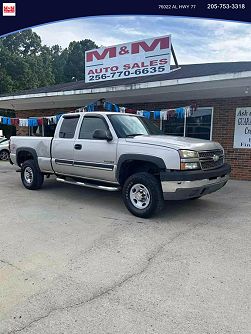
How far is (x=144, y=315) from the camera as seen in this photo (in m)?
2.75

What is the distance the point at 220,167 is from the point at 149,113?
4.44 m

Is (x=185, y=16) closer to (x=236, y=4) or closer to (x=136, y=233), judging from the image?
(x=236, y=4)

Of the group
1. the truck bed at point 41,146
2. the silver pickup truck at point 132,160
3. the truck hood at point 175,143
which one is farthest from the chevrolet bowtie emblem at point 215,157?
the truck bed at point 41,146

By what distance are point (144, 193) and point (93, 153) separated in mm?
1494

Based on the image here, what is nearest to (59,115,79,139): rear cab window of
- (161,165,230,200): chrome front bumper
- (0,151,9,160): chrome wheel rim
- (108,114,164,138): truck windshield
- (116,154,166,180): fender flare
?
(108,114,164,138): truck windshield

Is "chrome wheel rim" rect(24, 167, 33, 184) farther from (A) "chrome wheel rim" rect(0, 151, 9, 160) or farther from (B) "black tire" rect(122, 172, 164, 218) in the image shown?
(A) "chrome wheel rim" rect(0, 151, 9, 160)

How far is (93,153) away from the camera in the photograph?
638 centimetres

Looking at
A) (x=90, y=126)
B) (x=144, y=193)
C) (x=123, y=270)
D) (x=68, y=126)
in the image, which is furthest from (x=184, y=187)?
(x=68, y=126)

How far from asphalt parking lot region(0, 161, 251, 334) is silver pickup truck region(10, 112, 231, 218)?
55 centimetres

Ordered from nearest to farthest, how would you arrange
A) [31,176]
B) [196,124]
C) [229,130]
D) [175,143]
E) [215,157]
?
[175,143] < [215,157] < [31,176] < [229,130] < [196,124]

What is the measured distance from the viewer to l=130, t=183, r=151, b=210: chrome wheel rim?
557 centimetres

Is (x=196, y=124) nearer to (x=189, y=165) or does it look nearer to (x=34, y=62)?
(x=189, y=165)

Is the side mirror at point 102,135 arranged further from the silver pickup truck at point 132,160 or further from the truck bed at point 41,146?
the truck bed at point 41,146

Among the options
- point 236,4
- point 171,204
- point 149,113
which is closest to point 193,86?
point 149,113
